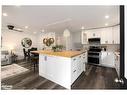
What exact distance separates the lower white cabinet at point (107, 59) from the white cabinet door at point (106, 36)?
655 mm

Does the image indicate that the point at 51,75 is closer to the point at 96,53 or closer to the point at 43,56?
the point at 43,56

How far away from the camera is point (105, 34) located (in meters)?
4.57

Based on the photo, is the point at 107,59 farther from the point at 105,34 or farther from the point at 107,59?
the point at 105,34

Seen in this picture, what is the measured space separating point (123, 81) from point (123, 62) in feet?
0.58

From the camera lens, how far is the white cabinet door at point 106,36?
440 cm

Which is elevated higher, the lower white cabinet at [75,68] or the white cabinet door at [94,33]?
the white cabinet door at [94,33]

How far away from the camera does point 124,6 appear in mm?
768

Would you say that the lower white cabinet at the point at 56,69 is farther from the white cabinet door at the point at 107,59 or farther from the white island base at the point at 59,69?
the white cabinet door at the point at 107,59

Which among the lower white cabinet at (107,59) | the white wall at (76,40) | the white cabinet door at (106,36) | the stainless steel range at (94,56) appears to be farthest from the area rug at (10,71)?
the white cabinet door at (106,36)

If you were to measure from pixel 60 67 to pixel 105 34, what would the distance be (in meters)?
3.44

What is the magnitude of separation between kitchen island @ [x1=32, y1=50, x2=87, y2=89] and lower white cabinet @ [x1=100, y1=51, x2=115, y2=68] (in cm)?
235

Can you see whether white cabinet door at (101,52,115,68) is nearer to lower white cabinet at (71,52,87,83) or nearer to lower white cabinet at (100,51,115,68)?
lower white cabinet at (100,51,115,68)

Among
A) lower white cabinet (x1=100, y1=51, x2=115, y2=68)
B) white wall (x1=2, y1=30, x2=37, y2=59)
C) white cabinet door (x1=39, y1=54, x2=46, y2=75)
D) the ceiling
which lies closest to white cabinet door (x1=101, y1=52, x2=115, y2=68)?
lower white cabinet (x1=100, y1=51, x2=115, y2=68)
